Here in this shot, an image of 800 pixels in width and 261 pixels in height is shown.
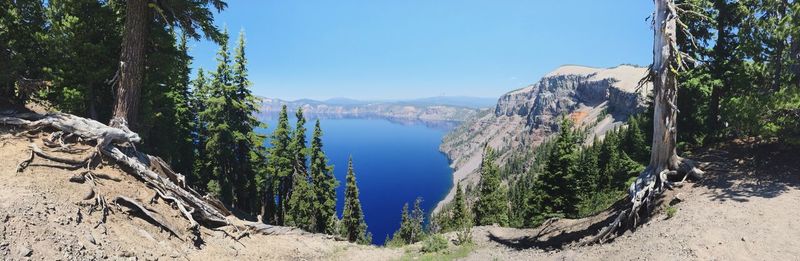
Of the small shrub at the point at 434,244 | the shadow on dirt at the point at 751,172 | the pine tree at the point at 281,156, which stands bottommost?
the small shrub at the point at 434,244

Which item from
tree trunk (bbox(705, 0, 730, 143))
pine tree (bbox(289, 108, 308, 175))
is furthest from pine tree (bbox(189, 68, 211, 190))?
tree trunk (bbox(705, 0, 730, 143))

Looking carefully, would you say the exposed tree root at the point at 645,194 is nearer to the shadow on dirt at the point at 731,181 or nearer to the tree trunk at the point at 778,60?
the shadow on dirt at the point at 731,181

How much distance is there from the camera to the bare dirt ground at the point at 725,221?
383 inches

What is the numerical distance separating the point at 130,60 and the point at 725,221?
1852 centimetres

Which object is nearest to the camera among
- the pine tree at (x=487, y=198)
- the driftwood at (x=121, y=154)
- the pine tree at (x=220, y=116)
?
the driftwood at (x=121, y=154)

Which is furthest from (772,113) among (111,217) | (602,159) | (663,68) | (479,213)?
(602,159)

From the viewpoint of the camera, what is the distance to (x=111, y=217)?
9.76m

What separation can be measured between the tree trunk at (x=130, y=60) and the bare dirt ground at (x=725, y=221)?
13074 millimetres

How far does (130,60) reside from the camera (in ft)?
43.2

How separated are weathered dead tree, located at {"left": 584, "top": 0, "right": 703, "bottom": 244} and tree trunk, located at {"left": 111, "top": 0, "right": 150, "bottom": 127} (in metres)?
16.1

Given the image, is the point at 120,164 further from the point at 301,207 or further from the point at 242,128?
the point at 301,207

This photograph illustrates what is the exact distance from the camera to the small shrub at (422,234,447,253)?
16.5 meters

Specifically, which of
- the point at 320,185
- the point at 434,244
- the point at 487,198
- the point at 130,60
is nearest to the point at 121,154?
the point at 130,60

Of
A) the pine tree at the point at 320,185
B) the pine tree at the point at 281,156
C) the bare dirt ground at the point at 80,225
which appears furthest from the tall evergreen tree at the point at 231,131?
the bare dirt ground at the point at 80,225
